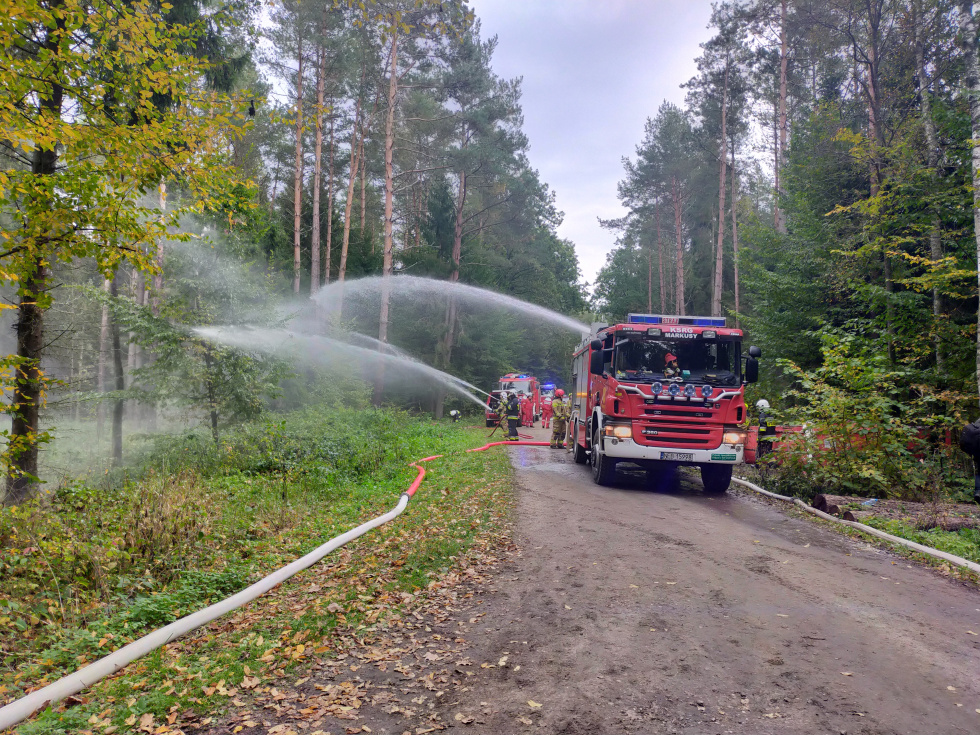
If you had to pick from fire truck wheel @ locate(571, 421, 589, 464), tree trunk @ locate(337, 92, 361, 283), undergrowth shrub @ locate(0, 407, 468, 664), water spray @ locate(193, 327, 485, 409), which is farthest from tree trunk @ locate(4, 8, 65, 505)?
tree trunk @ locate(337, 92, 361, 283)

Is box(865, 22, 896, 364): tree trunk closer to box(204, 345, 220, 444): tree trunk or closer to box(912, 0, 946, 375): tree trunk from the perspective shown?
box(912, 0, 946, 375): tree trunk

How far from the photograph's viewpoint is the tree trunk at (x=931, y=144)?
12.8 meters

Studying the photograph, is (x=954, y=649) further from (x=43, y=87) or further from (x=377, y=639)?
(x=43, y=87)

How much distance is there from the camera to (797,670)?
3.87 m

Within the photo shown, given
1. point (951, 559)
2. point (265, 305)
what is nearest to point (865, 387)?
point (951, 559)

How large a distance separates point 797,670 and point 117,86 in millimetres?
7920

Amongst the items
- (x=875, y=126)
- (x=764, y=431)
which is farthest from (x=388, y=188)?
(x=764, y=431)

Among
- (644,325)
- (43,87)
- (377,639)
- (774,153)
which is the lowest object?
(377,639)

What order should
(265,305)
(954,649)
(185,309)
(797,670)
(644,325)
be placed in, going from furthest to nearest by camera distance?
(265,305) < (185,309) < (644,325) < (954,649) < (797,670)

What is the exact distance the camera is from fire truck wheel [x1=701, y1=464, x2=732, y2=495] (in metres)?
11.2

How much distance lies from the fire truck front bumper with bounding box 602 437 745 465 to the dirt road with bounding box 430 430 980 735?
116 inches

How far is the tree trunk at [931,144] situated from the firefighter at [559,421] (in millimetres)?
9801

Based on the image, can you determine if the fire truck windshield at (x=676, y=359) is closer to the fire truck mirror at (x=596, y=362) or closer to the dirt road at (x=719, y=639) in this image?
the fire truck mirror at (x=596, y=362)

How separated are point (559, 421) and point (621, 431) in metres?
8.28
